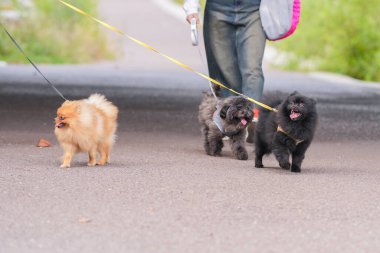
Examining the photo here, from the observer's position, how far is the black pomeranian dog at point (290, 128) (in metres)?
9.45

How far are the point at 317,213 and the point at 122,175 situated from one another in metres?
2.17

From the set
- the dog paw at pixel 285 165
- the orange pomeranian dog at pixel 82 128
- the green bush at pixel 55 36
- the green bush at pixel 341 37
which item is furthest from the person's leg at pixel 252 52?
the green bush at pixel 55 36

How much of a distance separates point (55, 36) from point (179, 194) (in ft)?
90.6

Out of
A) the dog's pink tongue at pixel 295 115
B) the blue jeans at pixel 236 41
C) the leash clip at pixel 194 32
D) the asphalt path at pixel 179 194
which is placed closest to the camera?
the asphalt path at pixel 179 194

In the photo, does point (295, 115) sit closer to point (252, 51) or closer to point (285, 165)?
point (285, 165)

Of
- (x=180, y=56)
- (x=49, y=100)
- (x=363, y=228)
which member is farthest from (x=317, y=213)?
(x=180, y=56)

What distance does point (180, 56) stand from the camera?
3981cm

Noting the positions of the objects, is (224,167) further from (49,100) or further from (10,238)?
(49,100)

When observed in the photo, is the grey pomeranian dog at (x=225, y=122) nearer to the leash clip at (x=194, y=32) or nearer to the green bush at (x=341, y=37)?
the leash clip at (x=194, y=32)

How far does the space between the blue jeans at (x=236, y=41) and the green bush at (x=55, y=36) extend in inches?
789

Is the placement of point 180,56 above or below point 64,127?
below

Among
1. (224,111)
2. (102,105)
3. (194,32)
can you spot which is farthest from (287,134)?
(194,32)

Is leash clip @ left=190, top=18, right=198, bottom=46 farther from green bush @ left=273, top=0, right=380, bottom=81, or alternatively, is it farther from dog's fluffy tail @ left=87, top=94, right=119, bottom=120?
green bush @ left=273, top=0, right=380, bottom=81

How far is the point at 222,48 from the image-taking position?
11.9 m
